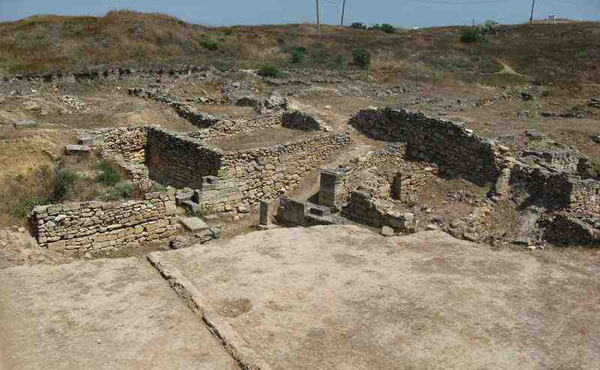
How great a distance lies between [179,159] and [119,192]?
5.01 m

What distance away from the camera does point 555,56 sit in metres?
51.5

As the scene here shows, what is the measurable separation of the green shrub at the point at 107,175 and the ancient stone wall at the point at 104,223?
1626 mm

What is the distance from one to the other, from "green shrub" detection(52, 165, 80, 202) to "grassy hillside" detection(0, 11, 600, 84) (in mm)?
20068

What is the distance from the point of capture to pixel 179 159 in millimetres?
17922

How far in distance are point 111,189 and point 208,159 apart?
3999 mm

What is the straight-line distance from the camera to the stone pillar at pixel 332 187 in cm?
1617

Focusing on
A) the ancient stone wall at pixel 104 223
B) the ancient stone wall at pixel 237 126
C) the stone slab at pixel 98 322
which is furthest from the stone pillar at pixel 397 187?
the stone slab at pixel 98 322

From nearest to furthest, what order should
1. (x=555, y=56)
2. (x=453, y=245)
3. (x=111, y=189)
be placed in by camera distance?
(x=453, y=245) < (x=111, y=189) < (x=555, y=56)

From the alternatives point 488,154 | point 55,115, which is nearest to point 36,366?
point 488,154

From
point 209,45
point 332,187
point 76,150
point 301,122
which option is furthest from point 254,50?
point 332,187

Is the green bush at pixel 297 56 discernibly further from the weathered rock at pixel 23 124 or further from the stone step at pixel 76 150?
the stone step at pixel 76 150

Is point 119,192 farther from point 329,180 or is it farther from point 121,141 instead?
point 121,141

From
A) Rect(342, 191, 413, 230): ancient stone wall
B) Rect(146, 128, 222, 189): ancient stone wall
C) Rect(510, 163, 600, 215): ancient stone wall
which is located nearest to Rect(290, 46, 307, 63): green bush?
Rect(146, 128, 222, 189): ancient stone wall

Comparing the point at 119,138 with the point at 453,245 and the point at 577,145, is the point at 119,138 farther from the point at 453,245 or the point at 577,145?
the point at 577,145
